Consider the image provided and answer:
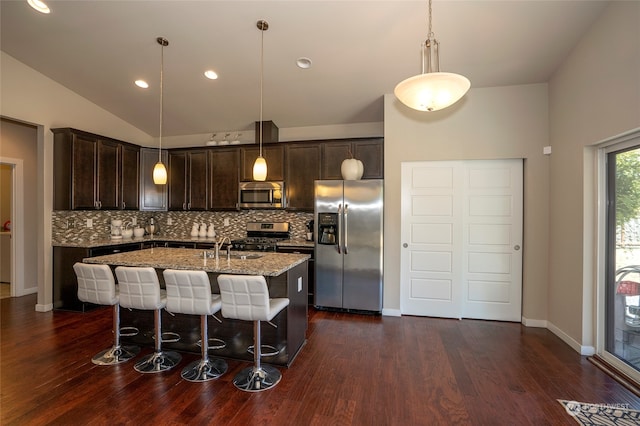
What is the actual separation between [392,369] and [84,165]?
4.92m

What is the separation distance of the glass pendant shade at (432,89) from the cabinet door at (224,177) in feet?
12.1

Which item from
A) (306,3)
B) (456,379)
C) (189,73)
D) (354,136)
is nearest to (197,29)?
(189,73)

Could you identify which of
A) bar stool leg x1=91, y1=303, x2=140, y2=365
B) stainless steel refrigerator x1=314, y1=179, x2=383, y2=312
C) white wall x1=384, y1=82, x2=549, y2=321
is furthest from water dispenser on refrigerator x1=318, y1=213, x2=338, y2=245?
bar stool leg x1=91, y1=303, x2=140, y2=365

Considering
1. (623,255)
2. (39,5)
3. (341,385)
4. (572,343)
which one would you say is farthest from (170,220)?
(623,255)

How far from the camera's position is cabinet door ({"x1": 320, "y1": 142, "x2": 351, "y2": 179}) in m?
4.61

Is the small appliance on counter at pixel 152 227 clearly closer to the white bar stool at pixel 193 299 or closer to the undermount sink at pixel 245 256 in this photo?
the undermount sink at pixel 245 256

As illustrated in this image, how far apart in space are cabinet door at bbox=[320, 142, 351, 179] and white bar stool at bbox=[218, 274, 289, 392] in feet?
8.79

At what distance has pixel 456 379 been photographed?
253cm

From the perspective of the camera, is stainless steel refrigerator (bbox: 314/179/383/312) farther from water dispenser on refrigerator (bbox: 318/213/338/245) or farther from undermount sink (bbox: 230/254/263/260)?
undermount sink (bbox: 230/254/263/260)

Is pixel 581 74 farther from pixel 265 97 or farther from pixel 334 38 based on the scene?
pixel 265 97

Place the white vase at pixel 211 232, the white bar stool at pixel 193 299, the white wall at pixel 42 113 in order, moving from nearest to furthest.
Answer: the white bar stool at pixel 193 299 < the white wall at pixel 42 113 < the white vase at pixel 211 232

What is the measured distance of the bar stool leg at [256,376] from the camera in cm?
237

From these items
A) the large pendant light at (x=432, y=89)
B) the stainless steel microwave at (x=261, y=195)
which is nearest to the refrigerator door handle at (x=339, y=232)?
the stainless steel microwave at (x=261, y=195)

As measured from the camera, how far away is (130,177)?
5066mm
